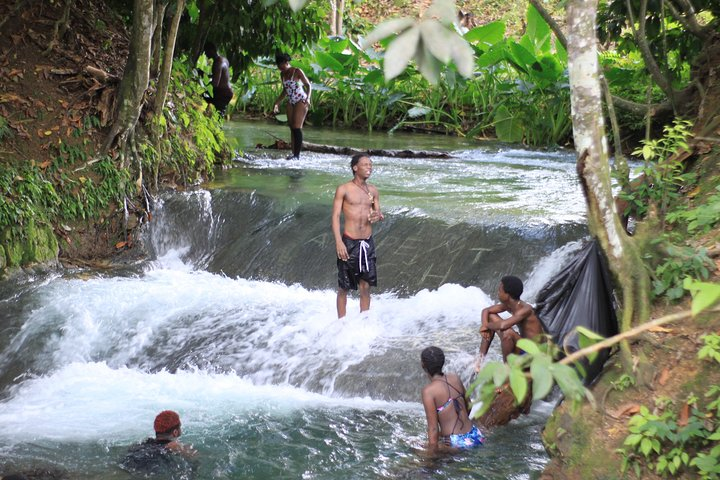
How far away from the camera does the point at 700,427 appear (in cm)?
405

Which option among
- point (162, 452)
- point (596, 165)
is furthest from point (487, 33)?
point (162, 452)

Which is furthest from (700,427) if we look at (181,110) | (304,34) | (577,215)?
(304,34)

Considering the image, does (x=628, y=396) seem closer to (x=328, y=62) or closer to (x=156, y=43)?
(x=156, y=43)

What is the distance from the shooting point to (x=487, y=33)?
53.4ft

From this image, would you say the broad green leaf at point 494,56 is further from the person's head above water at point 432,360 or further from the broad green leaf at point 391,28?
the broad green leaf at point 391,28

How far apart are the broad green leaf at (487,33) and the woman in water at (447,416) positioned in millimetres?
11872

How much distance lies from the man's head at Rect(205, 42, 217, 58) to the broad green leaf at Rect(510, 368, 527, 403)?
11104 mm

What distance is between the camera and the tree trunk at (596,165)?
4.23m

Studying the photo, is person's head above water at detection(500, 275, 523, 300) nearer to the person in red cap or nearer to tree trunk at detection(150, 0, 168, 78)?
the person in red cap

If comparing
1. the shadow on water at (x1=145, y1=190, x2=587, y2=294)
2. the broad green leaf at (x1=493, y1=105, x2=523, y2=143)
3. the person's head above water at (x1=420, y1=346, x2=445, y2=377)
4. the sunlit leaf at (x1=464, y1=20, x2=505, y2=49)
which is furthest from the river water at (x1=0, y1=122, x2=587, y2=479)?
the sunlit leaf at (x1=464, y1=20, x2=505, y2=49)

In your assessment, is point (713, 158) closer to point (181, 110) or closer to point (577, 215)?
point (577, 215)

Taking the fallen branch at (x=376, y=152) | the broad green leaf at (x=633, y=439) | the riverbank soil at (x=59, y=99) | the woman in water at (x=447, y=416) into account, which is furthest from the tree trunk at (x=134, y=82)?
the broad green leaf at (x=633, y=439)

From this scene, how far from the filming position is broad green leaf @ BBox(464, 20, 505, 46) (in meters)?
16.1

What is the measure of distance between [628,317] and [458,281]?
10.0ft
